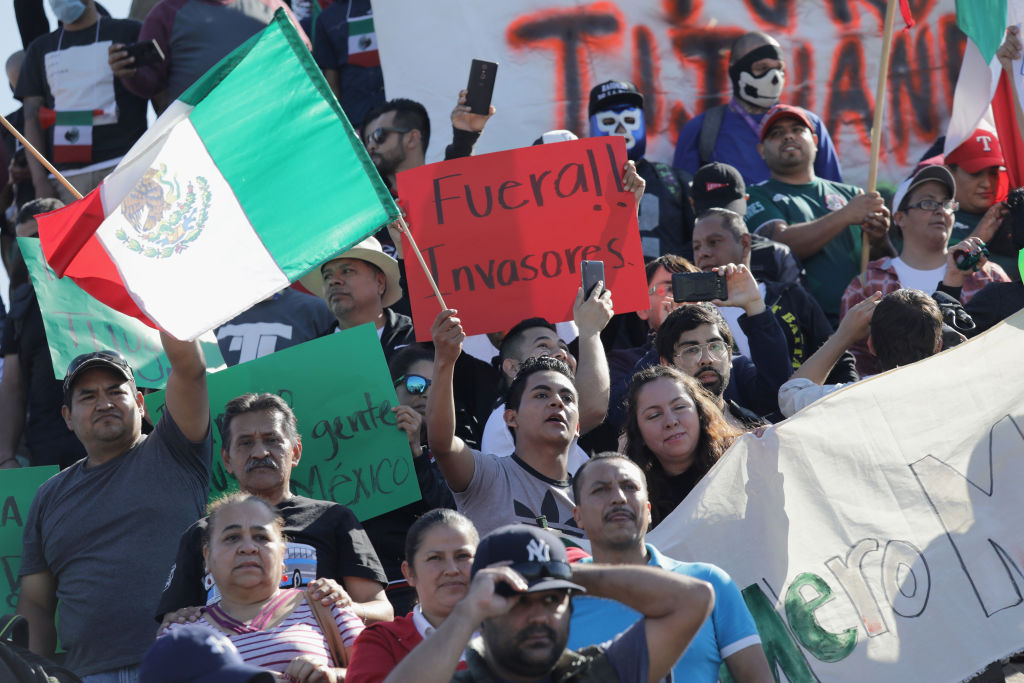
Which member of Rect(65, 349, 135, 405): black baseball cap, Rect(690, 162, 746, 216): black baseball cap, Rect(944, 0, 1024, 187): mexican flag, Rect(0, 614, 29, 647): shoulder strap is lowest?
Rect(0, 614, 29, 647): shoulder strap

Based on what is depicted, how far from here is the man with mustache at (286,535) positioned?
4.75 meters

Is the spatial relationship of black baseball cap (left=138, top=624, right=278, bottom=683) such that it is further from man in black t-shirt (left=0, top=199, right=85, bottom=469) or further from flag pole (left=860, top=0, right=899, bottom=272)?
flag pole (left=860, top=0, right=899, bottom=272)

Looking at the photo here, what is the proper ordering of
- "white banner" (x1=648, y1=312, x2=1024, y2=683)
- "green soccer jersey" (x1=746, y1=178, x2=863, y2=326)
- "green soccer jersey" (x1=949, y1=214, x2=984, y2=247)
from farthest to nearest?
1. "green soccer jersey" (x1=949, y1=214, x2=984, y2=247)
2. "green soccer jersey" (x1=746, y1=178, x2=863, y2=326)
3. "white banner" (x1=648, y1=312, x2=1024, y2=683)

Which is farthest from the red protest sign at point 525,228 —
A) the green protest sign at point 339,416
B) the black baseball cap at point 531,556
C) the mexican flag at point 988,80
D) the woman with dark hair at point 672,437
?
the black baseball cap at point 531,556

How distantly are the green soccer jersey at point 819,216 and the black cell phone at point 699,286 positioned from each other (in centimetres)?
144

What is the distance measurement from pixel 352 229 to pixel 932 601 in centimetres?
229

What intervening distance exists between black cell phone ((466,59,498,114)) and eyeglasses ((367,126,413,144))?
116cm

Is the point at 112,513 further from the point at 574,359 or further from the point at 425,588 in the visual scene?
the point at 574,359

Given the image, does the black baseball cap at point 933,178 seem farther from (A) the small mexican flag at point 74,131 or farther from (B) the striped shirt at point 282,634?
(A) the small mexican flag at point 74,131

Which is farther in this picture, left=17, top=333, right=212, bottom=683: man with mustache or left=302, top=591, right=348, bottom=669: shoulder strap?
left=17, top=333, right=212, bottom=683: man with mustache

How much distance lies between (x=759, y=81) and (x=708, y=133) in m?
0.44

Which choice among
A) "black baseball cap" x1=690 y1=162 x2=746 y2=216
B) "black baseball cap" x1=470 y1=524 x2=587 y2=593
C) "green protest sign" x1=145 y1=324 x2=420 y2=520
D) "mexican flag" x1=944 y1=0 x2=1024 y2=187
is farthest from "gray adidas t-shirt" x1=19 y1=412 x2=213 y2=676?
"mexican flag" x1=944 y1=0 x2=1024 y2=187

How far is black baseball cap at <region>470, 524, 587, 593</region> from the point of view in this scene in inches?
130

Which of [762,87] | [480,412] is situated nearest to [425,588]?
[480,412]
